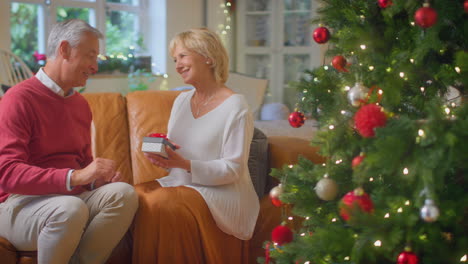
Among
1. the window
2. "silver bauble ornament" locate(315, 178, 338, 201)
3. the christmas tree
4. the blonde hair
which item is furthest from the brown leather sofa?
the window

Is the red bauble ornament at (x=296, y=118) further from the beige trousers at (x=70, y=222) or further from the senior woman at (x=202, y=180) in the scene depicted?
the beige trousers at (x=70, y=222)

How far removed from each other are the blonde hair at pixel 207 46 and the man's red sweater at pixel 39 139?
51 centimetres

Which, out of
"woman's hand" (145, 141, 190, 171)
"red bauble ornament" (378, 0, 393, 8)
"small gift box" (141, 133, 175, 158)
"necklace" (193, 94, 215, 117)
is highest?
"red bauble ornament" (378, 0, 393, 8)

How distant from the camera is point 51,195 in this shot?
2.09m

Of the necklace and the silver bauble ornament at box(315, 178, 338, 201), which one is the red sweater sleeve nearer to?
the necklace

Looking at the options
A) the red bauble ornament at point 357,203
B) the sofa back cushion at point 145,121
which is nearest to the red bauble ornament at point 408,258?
the red bauble ornament at point 357,203

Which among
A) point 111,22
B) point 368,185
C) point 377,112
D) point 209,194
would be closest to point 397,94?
point 377,112

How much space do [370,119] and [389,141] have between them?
0.08m

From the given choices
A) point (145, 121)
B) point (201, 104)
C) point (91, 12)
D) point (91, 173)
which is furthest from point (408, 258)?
point (91, 12)

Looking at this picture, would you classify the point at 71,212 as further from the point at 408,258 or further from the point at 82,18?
the point at 82,18

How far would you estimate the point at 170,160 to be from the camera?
230cm

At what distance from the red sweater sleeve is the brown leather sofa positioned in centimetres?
72

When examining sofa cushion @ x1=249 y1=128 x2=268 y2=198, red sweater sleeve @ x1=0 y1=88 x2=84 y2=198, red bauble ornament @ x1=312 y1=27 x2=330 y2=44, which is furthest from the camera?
sofa cushion @ x1=249 y1=128 x2=268 y2=198

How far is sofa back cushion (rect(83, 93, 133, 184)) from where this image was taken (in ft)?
9.17
